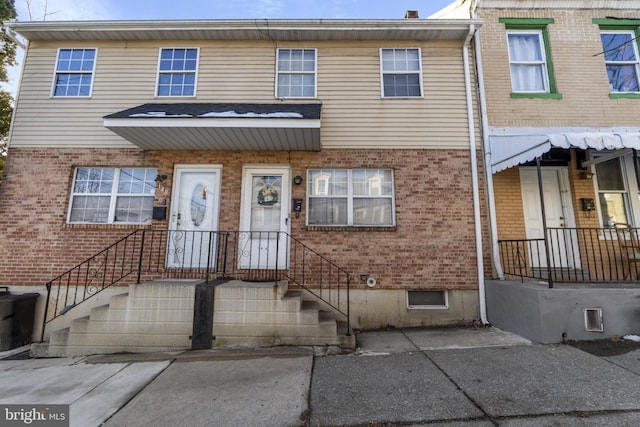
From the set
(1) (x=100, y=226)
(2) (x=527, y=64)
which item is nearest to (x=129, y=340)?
(1) (x=100, y=226)

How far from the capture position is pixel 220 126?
16.5 feet

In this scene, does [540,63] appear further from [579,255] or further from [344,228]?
[344,228]

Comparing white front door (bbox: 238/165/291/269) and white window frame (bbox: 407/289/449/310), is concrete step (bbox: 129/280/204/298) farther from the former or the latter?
white window frame (bbox: 407/289/449/310)

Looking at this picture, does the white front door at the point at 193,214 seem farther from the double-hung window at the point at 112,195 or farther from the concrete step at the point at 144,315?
the concrete step at the point at 144,315

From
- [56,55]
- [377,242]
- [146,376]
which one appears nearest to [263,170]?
[377,242]

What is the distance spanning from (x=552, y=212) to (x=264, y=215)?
605cm

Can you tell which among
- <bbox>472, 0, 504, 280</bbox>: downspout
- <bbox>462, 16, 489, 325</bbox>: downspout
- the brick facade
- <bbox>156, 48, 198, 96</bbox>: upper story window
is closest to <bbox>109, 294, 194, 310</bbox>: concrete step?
the brick facade

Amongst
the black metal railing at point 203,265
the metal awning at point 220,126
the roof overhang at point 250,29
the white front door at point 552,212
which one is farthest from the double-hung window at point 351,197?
the roof overhang at point 250,29

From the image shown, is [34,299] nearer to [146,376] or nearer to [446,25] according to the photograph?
[146,376]

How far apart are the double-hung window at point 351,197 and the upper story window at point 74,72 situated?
5.42m

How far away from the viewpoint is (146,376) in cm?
351

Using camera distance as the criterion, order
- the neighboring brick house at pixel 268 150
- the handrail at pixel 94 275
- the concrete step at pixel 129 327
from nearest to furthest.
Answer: the concrete step at pixel 129 327 < the handrail at pixel 94 275 < the neighboring brick house at pixel 268 150

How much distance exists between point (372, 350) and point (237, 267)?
2.98 m

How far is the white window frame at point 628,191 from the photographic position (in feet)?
19.2
